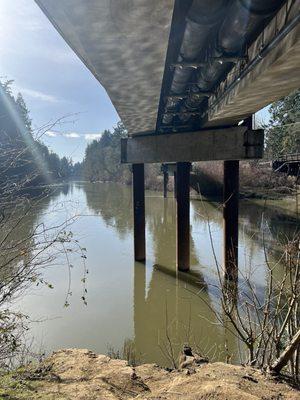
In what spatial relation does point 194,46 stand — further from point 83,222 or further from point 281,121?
point 281,121

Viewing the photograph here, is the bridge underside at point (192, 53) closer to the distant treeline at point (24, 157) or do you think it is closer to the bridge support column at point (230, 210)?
the bridge support column at point (230, 210)

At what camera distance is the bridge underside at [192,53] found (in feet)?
10.1

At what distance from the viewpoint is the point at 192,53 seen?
4938mm

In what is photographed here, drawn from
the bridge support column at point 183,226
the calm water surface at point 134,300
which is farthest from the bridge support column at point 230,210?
the bridge support column at point 183,226

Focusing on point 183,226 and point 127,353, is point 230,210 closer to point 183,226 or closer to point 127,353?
point 183,226

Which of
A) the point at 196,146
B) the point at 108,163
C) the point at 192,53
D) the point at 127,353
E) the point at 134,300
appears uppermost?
the point at 108,163

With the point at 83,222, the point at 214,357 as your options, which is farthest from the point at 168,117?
the point at 83,222

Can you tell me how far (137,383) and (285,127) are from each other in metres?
35.6

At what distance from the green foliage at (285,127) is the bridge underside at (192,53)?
79.5 feet

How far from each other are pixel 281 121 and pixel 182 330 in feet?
98.8

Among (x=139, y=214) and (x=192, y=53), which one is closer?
(x=192, y=53)

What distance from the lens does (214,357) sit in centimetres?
558

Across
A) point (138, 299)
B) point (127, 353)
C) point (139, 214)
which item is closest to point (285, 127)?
point (139, 214)

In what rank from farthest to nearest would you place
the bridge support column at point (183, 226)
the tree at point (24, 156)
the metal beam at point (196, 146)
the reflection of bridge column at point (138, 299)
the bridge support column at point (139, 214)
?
the bridge support column at point (139, 214) < the bridge support column at point (183, 226) < the metal beam at point (196, 146) < the reflection of bridge column at point (138, 299) < the tree at point (24, 156)
